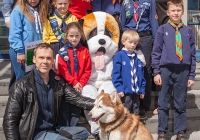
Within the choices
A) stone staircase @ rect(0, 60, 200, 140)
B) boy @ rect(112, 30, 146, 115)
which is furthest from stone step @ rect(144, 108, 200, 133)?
boy @ rect(112, 30, 146, 115)

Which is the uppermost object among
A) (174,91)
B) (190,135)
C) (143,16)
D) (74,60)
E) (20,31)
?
(143,16)

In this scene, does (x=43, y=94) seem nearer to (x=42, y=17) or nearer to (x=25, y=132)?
(x=25, y=132)

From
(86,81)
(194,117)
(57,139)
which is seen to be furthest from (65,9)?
(194,117)

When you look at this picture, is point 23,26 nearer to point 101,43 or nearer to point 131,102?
point 101,43

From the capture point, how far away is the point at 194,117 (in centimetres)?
511

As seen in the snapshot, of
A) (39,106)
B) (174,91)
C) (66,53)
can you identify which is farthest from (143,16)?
(39,106)

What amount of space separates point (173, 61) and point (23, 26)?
79.1 inches

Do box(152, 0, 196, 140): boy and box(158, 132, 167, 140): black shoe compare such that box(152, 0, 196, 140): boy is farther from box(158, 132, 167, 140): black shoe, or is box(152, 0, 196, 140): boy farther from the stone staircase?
the stone staircase

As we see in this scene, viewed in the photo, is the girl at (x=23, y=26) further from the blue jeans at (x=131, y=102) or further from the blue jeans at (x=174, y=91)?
the blue jeans at (x=174, y=91)

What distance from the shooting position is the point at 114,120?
12.0ft

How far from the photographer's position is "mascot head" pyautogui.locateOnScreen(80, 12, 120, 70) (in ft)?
15.5

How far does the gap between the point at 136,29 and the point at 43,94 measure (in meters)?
1.95

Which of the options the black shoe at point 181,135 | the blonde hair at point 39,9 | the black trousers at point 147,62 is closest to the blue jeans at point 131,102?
the black trousers at point 147,62

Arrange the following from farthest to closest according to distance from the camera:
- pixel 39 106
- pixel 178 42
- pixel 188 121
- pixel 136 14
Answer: pixel 188 121 → pixel 136 14 → pixel 178 42 → pixel 39 106
